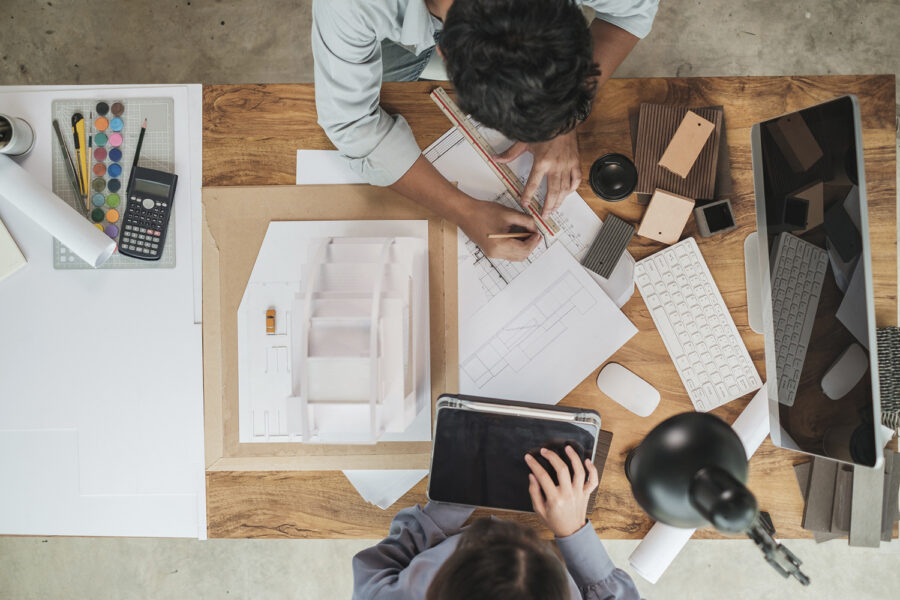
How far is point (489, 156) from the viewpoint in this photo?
1027mm

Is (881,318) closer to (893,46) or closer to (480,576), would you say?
(480,576)

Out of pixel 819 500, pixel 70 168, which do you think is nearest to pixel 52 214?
pixel 70 168

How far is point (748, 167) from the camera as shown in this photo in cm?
102

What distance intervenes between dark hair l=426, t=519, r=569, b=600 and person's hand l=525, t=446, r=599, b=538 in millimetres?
104

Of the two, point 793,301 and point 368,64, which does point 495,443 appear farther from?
point 368,64

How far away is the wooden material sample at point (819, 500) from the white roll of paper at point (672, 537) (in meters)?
0.13

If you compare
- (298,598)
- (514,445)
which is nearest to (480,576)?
(514,445)

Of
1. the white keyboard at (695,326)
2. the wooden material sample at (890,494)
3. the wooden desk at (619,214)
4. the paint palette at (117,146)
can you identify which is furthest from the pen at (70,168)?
the wooden material sample at (890,494)

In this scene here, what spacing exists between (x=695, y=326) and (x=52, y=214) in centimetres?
120

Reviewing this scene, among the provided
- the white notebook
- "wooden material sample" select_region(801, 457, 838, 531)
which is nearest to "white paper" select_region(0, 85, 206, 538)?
the white notebook

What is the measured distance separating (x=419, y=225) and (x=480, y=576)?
23.9 inches

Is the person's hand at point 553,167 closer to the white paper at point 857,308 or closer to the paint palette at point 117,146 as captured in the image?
the white paper at point 857,308

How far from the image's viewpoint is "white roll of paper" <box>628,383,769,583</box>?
3.17ft

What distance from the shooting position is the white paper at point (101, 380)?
1042mm
